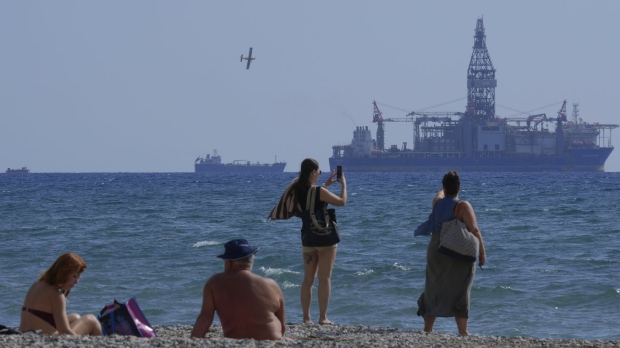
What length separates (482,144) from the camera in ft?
505

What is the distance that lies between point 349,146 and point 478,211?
12148 centimetres

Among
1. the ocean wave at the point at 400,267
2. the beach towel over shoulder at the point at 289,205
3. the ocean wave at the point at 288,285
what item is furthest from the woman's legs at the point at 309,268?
the ocean wave at the point at 400,267

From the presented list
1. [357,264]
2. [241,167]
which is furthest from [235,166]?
[357,264]

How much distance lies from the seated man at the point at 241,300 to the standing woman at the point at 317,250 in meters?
1.63

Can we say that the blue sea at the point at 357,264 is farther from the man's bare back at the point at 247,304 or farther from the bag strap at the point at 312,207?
the man's bare back at the point at 247,304

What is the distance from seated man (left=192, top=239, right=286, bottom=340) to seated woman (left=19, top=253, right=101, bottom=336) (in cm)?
78

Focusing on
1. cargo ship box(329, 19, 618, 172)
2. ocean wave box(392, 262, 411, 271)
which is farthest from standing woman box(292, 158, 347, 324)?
cargo ship box(329, 19, 618, 172)

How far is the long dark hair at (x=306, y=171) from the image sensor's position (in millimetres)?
8484

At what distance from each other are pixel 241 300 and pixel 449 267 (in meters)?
1.98

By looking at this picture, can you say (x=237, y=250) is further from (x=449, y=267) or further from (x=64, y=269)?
(x=449, y=267)

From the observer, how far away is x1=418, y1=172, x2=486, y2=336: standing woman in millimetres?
8125

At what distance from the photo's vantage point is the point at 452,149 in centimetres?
15700

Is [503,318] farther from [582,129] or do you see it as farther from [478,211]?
[582,129]

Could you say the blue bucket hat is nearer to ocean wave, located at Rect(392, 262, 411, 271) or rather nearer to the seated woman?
the seated woman
